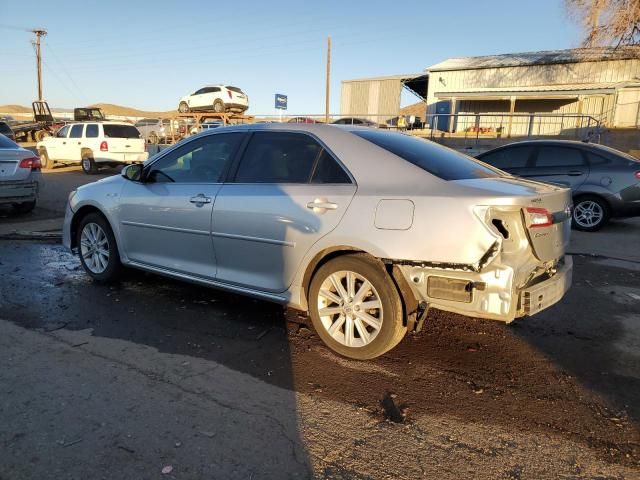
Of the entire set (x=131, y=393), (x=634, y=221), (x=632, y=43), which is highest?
(x=632, y=43)

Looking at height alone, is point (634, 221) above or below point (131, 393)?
above

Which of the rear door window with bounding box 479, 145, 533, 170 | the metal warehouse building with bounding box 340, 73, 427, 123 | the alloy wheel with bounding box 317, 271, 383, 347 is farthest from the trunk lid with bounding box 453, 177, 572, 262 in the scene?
the metal warehouse building with bounding box 340, 73, 427, 123

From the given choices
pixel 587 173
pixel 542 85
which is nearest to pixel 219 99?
pixel 542 85

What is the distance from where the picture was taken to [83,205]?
5.25 metres

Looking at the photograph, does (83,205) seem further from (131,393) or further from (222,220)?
(131,393)

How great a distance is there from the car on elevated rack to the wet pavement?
2233cm

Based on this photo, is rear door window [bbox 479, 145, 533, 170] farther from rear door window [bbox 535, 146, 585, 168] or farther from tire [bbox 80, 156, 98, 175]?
tire [bbox 80, 156, 98, 175]

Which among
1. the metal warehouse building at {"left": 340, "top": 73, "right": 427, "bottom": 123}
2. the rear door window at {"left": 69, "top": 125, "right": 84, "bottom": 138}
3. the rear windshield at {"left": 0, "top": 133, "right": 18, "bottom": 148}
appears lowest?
the rear windshield at {"left": 0, "top": 133, "right": 18, "bottom": 148}

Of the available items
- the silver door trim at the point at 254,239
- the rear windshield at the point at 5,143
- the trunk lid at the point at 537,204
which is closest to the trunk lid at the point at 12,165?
the rear windshield at the point at 5,143

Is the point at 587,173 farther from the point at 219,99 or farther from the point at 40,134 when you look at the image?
the point at 40,134

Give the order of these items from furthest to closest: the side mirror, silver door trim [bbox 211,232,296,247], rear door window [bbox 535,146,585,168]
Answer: rear door window [bbox 535,146,585,168]
the side mirror
silver door trim [bbox 211,232,296,247]

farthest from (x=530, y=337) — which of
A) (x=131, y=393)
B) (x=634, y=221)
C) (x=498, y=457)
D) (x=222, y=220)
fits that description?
(x=634, y=221)

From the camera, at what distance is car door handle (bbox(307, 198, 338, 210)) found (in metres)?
3.46

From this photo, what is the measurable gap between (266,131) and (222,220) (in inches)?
33.1
